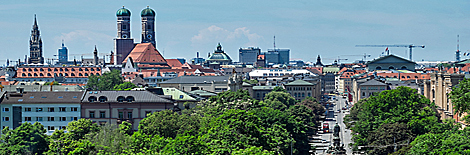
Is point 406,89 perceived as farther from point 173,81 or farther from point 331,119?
point 173,81

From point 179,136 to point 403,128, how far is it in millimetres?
34972

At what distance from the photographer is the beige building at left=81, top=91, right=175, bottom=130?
116 meters

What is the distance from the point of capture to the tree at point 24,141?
90.4m

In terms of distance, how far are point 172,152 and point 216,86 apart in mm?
120840

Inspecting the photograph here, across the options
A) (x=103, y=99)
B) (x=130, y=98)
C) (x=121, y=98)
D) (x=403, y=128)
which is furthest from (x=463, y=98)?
(x=103, y=99)

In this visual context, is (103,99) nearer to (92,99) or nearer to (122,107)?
(92,99)

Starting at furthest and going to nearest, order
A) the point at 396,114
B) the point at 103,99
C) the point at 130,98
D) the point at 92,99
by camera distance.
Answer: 1. the point at 92,99
2. the point at 103,99
3. the point at 130,98
4. the point at 396,114

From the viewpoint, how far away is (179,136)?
261 feet

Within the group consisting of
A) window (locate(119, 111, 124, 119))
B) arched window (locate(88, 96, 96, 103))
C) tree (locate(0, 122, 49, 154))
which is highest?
arched window (locate(88, 96, 96, 103))

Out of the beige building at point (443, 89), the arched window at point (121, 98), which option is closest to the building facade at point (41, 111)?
the arched window at point (121, 98)

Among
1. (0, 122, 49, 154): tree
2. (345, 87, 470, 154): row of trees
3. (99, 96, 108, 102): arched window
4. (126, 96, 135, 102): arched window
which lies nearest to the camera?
(345, 87, 470, 154): row of trees

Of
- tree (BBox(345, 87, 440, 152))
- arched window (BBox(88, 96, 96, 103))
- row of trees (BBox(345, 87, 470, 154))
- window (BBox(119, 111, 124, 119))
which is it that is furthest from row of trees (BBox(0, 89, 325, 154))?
arched window (BBox(88, 96, 96, 103))

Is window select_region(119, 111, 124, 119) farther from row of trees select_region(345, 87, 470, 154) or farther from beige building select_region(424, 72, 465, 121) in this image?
beige building select_region(424, 72, 465, 121)

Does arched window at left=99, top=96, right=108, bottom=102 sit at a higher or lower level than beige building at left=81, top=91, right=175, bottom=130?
higher
